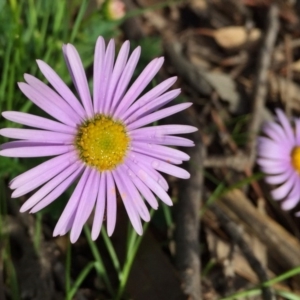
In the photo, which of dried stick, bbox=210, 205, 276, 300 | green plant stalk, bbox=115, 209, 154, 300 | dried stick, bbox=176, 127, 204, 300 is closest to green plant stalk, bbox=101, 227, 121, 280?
green plant stalk, bbox=115, 209, 154, 300

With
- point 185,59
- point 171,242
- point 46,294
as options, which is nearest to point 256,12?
point 185,59

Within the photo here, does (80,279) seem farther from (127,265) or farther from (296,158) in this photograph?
(296,158)

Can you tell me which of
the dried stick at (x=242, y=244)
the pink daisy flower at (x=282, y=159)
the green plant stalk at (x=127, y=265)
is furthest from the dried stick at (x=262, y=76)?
the green plant stalk at (x=127, y=265)

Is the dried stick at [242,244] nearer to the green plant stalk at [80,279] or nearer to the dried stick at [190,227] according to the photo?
the dried stick at [190,227]

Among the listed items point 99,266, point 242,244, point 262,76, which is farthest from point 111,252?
point 262,76

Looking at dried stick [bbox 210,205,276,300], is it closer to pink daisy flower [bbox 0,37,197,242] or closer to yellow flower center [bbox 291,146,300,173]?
yellow flower center [bbox 291,146,300,173]

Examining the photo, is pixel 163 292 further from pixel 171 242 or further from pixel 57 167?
pixel 57 167
